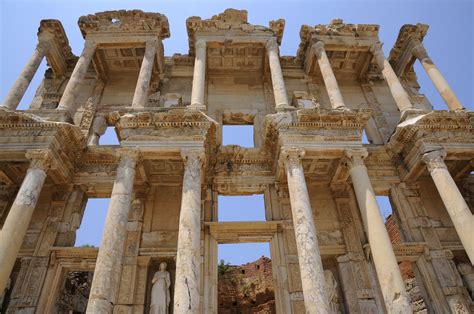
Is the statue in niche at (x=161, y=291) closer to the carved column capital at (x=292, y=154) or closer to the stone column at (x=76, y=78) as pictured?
the carved column capital at (x=292, y=154)

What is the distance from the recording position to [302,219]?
28.8ft

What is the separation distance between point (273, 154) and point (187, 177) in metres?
3.44

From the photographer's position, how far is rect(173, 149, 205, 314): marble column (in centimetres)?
739

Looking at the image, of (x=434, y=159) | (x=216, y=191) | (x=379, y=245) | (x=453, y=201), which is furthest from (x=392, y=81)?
(x=216, y=191)

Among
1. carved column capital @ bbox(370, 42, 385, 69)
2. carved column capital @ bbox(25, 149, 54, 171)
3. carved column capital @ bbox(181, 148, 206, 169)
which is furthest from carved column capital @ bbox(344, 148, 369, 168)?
carved column capital @ bbox(25, 149, 54, 171)

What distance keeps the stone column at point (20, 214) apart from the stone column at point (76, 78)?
2444 millimetres

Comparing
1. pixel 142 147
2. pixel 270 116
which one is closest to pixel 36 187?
pixel 142 147

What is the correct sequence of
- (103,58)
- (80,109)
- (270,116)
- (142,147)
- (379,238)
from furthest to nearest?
(103,58) → (80,109) → (270,116) → (142,147) → (379,238)

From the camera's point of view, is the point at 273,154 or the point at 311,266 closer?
the point at 311,266

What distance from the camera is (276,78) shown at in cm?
1284

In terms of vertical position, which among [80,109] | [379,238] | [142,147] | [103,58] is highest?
[103,58]

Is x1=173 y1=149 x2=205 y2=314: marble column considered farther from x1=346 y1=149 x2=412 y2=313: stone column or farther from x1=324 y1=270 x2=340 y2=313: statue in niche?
x1=346 y1=149 x2=412 y2=313: stone column

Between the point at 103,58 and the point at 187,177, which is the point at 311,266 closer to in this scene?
the point at 187,177

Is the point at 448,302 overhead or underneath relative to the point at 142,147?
underneath
